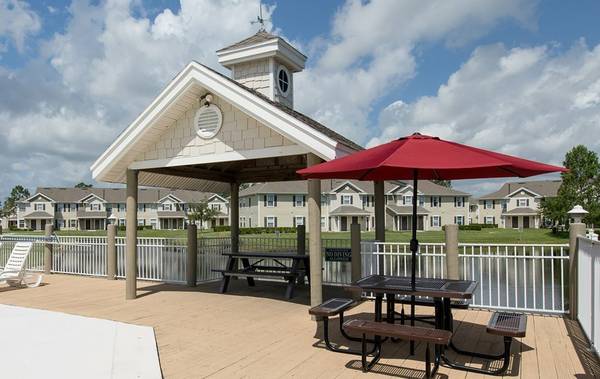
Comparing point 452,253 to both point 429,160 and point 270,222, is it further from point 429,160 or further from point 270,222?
point 270,222

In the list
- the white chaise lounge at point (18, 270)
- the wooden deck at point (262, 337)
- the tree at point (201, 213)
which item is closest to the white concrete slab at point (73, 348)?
the wooden deck at point (262, 337)

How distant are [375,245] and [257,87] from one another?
17.4 ft

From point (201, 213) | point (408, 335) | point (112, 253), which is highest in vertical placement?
point (201, 213)

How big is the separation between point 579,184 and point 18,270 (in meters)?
47.5

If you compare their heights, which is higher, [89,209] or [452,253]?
[89,209]

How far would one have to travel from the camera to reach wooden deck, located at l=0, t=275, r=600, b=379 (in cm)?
515

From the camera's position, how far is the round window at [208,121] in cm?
880

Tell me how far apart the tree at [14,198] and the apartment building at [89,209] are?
1497cm

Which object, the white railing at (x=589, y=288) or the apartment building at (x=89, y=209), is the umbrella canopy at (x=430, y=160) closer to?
the white railing at (x=589, y=288)

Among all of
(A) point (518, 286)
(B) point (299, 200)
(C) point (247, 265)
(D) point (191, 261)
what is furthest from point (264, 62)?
(B) point (299, 200)

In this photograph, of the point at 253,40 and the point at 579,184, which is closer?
the point at 253,40

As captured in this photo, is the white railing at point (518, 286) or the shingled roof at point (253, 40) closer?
the white railing at point (518, 286)

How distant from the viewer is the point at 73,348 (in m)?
6.07

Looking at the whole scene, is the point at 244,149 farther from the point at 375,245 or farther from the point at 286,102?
the point at 286,102
